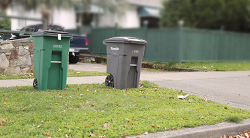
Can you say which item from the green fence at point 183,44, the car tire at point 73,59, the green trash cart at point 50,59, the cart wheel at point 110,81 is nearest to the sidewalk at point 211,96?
the cart wheel at point 110,81

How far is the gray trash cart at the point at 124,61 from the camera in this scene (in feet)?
21.5

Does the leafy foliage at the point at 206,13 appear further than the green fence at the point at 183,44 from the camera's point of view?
Yes

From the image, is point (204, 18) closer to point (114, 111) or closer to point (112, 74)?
point (112, 74)

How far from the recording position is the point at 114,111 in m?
4.67

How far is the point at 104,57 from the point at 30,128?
39.7 feet

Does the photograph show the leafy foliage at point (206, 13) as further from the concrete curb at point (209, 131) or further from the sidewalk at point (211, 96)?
the concrete curb at point (209, 131)

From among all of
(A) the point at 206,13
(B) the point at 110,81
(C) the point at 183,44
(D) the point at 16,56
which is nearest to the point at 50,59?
(B) the point at 110,81

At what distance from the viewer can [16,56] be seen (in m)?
9.02

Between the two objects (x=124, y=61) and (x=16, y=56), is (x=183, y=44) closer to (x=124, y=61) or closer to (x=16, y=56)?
(x=124, y=61)

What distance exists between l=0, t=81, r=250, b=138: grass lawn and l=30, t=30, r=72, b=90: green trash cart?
277mm

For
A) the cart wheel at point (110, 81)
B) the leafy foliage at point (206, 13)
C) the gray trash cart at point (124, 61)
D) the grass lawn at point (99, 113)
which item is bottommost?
the grass lawn at point (99, 113)

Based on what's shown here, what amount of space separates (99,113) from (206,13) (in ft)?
45.4

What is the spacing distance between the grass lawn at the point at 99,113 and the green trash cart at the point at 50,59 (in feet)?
0.91

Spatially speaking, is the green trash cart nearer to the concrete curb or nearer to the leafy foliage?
the concrete curb
